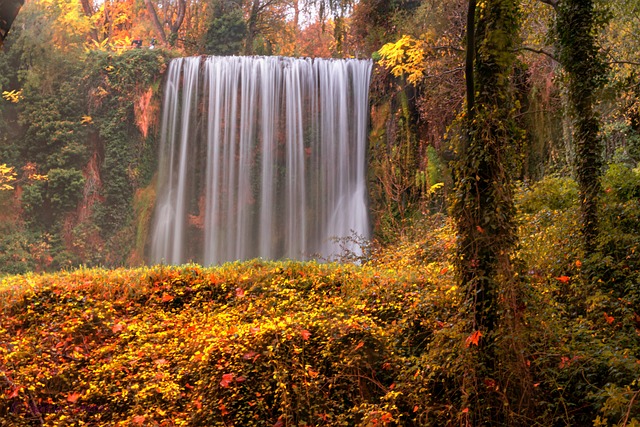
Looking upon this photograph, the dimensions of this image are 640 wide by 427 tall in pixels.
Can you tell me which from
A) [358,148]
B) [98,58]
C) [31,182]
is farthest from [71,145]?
[358,148]

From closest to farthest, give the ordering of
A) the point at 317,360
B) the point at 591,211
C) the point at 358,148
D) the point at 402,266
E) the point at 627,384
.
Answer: the point at 627,384, the point at 317,360, the point at 591,211, the point at 402,266, the point at 358,148

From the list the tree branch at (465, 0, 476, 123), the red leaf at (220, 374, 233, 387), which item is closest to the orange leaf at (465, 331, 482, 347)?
the tree branch at (465, 0, 476, 123)

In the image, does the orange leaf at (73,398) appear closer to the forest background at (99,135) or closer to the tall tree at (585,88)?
the tall tree at (585,88)

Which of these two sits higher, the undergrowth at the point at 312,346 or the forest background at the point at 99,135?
the forest background at the point at 99,135

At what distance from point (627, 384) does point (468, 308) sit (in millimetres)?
1302

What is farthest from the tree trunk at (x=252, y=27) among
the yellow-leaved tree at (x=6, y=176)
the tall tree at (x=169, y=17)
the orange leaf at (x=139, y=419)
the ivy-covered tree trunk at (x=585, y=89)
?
the orange leaf at (x=139, y=419)

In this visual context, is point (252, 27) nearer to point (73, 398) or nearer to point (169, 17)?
point (169, 17)

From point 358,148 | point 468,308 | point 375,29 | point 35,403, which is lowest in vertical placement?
point 35,403

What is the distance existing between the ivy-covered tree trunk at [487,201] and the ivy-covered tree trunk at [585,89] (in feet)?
8.56

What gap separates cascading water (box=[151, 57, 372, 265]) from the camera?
60.1ft

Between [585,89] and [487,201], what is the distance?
321 centimetres

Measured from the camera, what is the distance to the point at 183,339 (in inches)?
229

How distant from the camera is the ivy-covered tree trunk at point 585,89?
673cm

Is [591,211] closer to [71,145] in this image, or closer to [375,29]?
[375,29]
